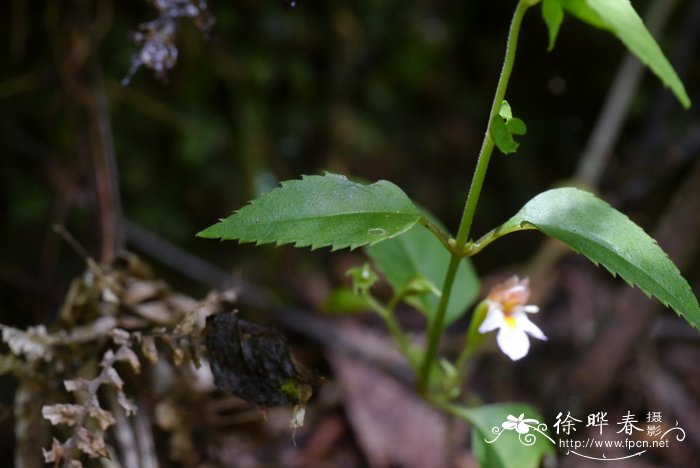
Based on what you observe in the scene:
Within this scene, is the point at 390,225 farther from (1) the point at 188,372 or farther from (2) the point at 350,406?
(2) the point at 350,406

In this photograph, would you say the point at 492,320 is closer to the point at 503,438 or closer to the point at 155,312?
the point at 503,438

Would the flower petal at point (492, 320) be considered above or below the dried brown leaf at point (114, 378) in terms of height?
above

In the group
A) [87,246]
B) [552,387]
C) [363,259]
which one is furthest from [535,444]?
[87,246]

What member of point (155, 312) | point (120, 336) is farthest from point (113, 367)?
point (120, 336)

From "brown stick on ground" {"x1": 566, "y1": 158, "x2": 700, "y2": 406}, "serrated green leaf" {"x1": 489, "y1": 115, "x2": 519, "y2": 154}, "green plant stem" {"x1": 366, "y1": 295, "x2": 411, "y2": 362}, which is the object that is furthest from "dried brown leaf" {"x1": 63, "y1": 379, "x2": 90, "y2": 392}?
"brown stick on ground" {"x1": 566, "y1": 158, "x2": 700, "y2": 406}

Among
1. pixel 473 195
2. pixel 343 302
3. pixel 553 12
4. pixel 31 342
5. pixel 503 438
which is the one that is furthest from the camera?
pixel 343 302

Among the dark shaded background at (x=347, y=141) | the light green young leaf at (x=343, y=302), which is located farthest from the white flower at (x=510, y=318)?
the dark shaded background at (x=347, y=141)

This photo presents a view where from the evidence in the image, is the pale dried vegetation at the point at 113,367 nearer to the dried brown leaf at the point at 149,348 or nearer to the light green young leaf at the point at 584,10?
the dried brown leaf at the point at 149,348
